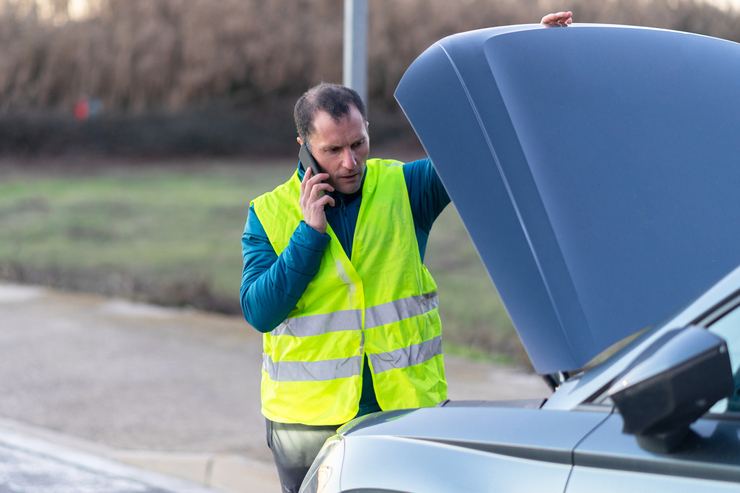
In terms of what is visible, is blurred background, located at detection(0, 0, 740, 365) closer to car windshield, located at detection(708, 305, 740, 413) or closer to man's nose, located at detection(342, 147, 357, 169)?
man's nose, located at detection(342, 147, 357, 169)

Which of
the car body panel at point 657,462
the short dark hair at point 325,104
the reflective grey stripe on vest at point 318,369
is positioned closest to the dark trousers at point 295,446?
the reflective grey stripe on vest at point 318,369

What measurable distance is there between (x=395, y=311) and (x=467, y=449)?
91 cm

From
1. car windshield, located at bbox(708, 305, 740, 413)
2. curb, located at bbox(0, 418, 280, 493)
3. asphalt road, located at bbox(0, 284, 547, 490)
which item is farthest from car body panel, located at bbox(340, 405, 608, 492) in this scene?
asphalt road, located at bbox(0, 284, 547, 490)

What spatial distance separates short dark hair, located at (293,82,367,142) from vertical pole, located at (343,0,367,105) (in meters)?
2.34

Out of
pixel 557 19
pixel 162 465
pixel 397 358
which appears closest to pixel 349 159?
pixel 397 358

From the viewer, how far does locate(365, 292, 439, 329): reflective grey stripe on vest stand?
3645mm

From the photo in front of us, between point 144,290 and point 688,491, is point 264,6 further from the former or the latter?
point 688,491

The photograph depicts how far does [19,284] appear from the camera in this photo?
12.7 meters

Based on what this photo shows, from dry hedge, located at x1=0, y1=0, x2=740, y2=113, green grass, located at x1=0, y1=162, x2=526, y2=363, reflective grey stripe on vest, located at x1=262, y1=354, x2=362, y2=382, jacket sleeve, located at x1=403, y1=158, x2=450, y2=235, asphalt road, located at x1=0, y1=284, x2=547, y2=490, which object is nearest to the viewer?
reflective grey stripe on vest, located at x1=262, y1=354, x2=362, y2=382

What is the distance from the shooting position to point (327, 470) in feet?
10.2

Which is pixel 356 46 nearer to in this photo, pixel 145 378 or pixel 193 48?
pixel 145 378

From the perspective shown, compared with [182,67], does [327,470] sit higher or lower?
lower

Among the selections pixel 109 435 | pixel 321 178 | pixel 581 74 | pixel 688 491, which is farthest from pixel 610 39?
pixel 109 435

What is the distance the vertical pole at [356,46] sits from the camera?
6004mm
